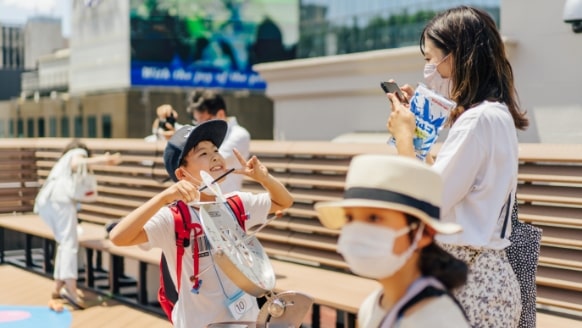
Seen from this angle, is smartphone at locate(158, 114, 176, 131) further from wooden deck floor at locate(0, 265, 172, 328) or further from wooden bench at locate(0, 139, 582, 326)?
wooden deck floor at locate(0, 265, 172, 328)

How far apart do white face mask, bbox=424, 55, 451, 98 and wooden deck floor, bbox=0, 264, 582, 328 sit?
497 cm

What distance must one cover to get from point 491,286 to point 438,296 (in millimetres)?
611

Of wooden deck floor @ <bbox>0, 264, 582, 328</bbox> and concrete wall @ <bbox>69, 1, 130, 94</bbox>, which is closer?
wooden deck floor @ <bbox>0, 264, 582, 328</bbox>

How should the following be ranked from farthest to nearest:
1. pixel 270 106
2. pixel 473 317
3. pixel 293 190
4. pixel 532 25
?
pixel 270 106
pixel 532 25
pixel 293 190
pixel 473 317

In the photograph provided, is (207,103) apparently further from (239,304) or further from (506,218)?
(506,218)

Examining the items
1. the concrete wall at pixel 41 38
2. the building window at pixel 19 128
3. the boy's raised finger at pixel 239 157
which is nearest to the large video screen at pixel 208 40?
the building window at pixel 19 128

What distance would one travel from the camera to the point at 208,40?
49594 mm

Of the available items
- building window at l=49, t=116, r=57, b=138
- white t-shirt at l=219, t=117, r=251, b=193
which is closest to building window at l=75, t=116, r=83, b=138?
building window at l=49, t=116, r=57, b=138

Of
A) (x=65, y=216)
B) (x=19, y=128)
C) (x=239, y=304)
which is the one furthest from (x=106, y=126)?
(x=239, y=304)

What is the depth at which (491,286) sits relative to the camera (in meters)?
2.62

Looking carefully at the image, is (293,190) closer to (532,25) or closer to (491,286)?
(532,25)

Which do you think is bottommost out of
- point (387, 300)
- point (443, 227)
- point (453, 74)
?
point (387, 300)

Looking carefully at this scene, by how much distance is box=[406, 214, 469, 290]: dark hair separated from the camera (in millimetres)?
2137

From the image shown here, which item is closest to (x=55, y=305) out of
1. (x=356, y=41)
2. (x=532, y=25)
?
(x=532, y=25)
